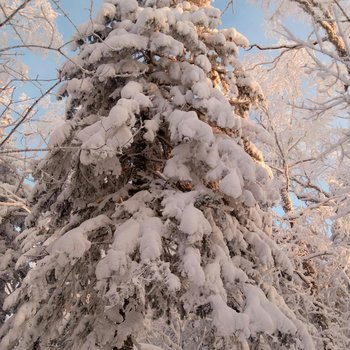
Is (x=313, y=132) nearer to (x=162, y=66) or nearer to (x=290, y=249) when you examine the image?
(x=290, y=249)

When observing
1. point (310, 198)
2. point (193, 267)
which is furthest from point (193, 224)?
point (310, 198)

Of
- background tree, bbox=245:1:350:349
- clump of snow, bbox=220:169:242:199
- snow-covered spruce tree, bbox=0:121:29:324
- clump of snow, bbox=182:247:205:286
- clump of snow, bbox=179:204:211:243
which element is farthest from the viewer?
snow-covered spruce tree, bbox=0:121:29:324

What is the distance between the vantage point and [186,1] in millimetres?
7883

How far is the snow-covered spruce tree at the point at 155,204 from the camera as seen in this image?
16.8ft

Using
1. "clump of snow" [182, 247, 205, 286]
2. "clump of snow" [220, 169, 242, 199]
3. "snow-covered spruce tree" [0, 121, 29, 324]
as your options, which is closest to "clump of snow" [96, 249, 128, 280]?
"clump of snow" [182, 247, 205, 286]

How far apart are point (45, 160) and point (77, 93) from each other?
1161mm

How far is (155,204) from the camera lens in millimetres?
6172

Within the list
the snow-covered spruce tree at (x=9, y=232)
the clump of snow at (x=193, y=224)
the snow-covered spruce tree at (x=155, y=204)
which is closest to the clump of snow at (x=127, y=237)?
the snow-covered spruce tree at (x=155, y=204)

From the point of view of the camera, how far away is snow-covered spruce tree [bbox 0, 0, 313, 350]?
5.13 metres

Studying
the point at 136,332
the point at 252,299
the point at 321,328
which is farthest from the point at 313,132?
the point at 136,332

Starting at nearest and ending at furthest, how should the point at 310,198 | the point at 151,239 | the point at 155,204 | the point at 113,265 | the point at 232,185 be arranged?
the point at 113,265, the point at 151,239, the point at 232,185, the point at 155,204, the point at 310,198

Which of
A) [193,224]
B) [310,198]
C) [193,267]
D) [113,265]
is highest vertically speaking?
[310,198]

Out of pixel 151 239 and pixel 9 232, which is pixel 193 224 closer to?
pixel 151 239

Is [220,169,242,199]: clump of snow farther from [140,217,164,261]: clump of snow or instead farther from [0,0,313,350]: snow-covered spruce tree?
[140,217,164,261]: clump of snow
